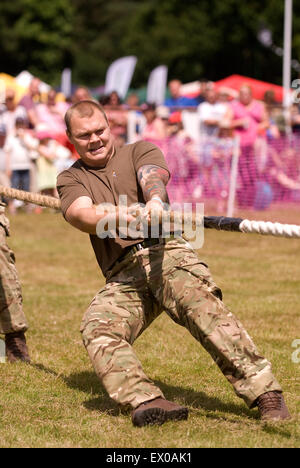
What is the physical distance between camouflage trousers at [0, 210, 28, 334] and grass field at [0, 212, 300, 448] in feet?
0.95

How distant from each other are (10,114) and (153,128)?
2.52 metres

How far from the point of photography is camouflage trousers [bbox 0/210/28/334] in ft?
19.1

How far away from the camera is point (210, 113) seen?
14961 millimetres

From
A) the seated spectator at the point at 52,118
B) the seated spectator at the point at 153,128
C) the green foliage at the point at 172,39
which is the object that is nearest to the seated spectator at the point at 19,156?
the seated spectator at the point at 52,118

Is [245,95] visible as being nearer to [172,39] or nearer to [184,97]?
[184,97]

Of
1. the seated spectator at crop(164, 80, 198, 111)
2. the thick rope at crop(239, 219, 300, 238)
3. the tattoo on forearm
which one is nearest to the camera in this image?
the thick rope at crop(239, 219, 300, 238)

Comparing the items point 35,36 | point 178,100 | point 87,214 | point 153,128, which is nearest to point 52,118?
point 153,128

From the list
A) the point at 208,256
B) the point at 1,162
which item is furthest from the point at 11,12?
the point at 208,256

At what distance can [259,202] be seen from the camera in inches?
555

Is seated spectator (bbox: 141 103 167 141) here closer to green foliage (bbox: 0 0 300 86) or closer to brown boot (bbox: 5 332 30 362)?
brown boot (bbox: 5 332 30 362)

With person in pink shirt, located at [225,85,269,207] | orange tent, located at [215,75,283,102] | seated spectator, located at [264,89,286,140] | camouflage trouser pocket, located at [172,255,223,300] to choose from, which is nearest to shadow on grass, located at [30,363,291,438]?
camouflage trouser pocket, located at [172,255,223,300]

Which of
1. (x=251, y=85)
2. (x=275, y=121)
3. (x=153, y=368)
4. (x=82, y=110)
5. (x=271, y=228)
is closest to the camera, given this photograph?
(x=271, y=228)

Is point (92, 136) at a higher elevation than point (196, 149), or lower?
higher
